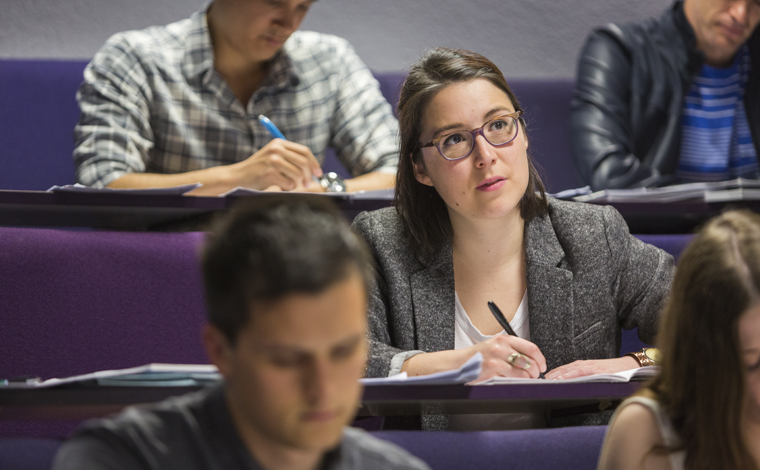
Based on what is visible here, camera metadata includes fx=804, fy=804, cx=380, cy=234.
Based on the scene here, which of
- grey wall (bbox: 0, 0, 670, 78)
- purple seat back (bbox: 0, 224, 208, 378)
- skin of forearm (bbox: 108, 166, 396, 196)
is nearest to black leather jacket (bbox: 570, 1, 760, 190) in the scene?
grey wall (bbox: 0, 0, 670, 78)

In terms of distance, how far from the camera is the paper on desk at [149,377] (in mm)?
845

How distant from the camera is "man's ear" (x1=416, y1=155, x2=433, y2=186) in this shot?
1433 mm

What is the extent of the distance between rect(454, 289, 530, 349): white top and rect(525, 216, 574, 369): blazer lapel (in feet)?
0.13

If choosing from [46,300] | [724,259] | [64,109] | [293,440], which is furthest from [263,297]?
[64,109]

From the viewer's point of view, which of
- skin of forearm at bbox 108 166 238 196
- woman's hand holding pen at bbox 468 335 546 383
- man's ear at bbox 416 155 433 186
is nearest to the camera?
woman's hand holding pen at bbox 468 335 546 383

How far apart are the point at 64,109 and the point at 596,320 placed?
1605 millimetres

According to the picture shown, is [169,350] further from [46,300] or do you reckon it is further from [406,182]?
[406,182]

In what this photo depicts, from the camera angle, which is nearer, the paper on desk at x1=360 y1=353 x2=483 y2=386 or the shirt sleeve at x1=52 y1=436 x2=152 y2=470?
the shirt sleeve at x1=52 y1=436 x2=152 y2=470

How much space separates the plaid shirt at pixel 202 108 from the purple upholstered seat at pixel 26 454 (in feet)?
3.16

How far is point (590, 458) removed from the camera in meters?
0.95

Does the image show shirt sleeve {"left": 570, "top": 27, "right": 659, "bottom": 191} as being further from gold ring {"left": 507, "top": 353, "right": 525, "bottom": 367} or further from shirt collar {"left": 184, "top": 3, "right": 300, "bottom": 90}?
gold ring {"left": 507, "top": 353, "right": 525, "bottom": 367}

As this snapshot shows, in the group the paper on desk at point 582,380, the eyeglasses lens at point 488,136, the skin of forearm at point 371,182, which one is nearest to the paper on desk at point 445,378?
the paper on desk at point 582,380

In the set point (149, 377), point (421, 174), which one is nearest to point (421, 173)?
point (421, 174)

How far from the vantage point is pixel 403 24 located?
258 centimetres
